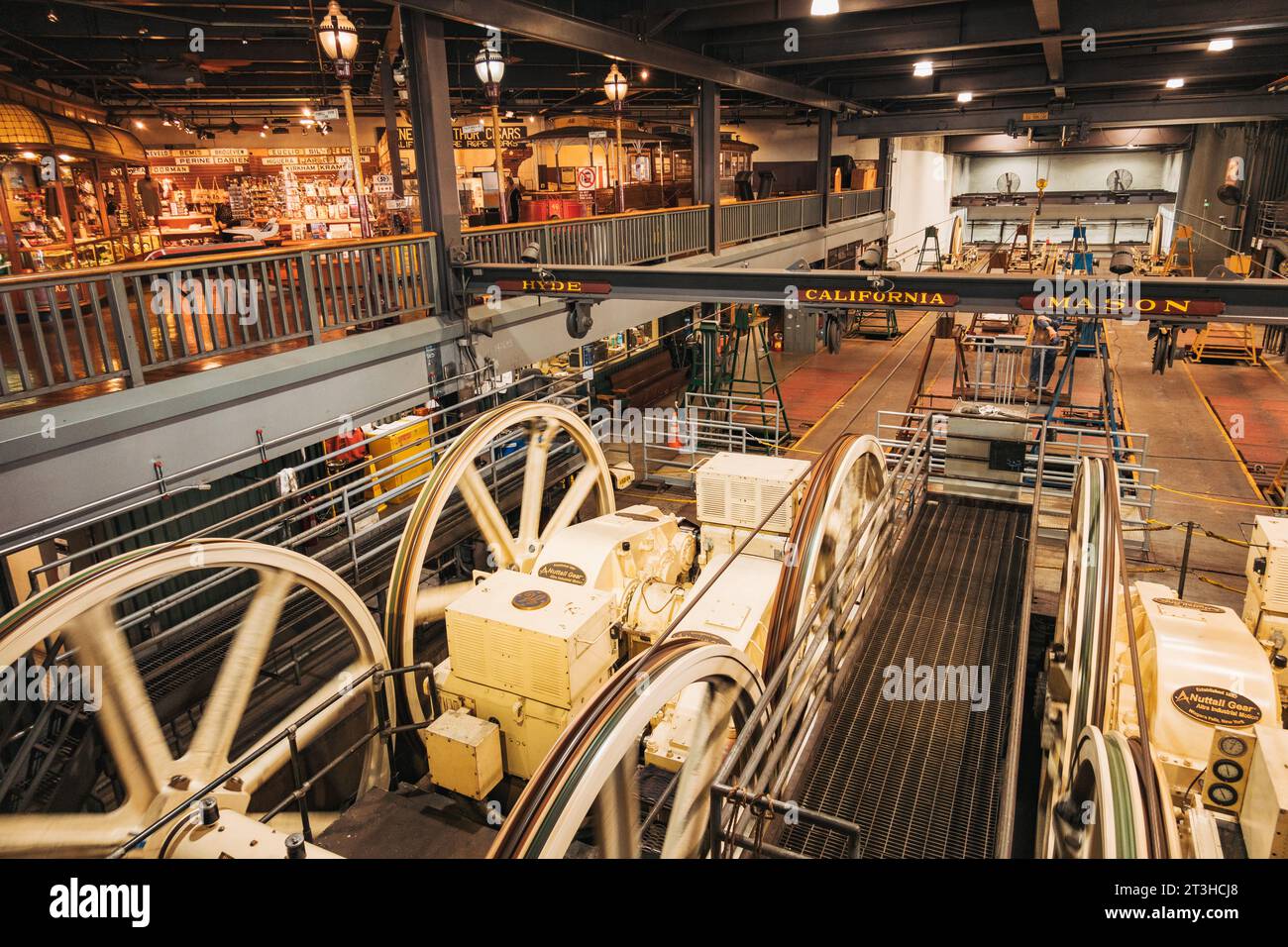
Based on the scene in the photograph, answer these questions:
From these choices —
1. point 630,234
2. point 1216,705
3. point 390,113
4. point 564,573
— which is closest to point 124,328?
point 564,573

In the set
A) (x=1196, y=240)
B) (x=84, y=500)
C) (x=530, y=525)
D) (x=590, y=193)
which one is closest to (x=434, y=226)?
(x=530, y=525)

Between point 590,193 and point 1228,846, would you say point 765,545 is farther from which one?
point 590,193

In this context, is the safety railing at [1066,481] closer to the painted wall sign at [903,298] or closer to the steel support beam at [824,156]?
the painted wall sign at [903,298]

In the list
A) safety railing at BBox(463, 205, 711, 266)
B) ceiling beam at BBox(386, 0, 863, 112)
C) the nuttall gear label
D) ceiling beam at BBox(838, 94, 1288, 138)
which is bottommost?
the nuttall gear label

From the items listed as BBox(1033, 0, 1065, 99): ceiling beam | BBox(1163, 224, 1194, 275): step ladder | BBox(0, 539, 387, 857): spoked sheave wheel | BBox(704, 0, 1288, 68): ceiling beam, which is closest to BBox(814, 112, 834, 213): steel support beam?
BBox(704, 0, 1288, 68): ceiling beam

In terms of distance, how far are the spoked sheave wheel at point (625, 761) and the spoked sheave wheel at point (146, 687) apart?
2.47m

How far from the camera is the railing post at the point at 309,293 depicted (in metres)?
7.98

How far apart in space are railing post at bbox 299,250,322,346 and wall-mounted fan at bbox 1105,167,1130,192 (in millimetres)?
41422

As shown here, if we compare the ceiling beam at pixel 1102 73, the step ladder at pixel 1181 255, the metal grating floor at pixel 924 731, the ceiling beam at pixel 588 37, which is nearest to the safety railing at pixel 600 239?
the ceiling beam at pixel 588 37

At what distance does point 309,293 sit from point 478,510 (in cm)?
272

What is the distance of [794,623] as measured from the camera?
5781mm

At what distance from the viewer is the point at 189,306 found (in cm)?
711

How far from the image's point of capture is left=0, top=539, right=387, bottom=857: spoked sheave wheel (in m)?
4.75

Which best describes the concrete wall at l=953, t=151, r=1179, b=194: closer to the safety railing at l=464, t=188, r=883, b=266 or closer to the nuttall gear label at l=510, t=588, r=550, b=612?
the safety railing at l=464, t=188, r=883, b=266
